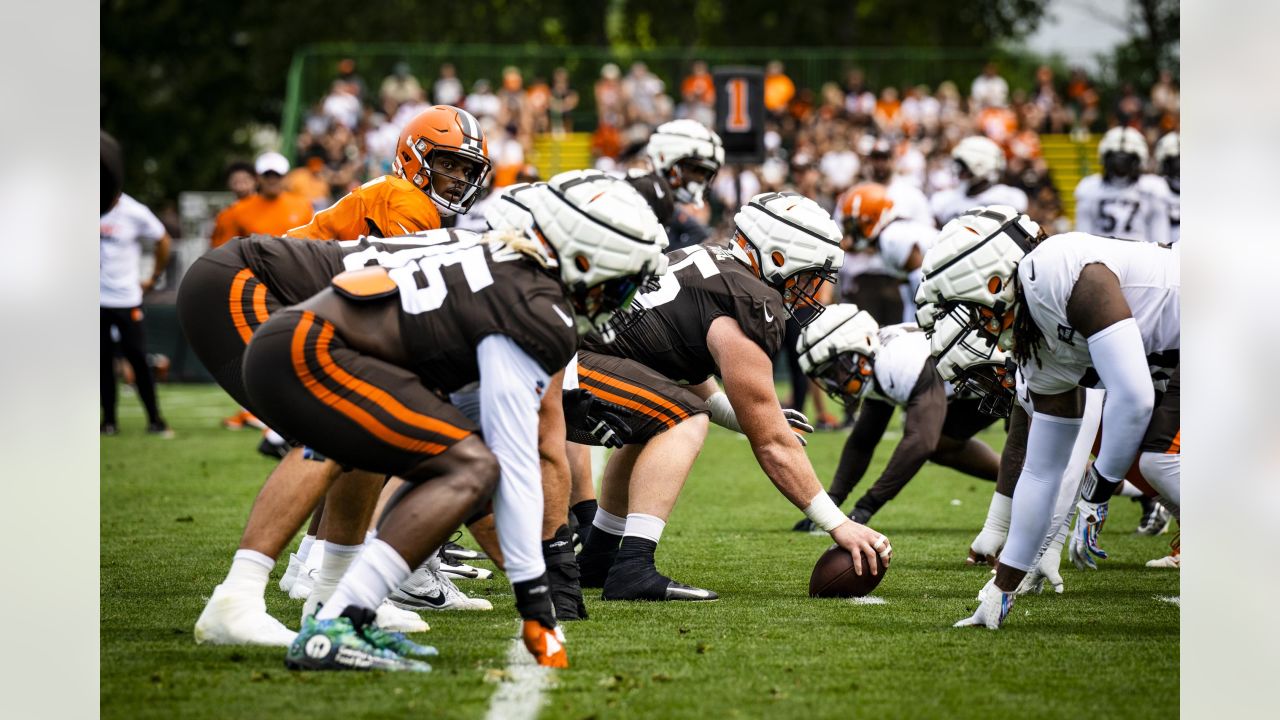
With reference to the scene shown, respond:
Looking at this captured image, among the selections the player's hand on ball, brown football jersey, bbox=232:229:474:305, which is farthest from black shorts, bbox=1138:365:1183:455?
brown football jersey, bbox=232:229:474:305

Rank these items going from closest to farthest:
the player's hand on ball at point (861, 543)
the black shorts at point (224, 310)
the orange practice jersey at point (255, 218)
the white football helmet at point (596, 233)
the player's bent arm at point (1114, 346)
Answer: the white football helmet at point (596, 233) → the player's bent arm at point (1114, 346) → the black shorts at point (224, 310) → the player's hand on ball at point (861, 543) → the orange practice jersey at point (255, 218)

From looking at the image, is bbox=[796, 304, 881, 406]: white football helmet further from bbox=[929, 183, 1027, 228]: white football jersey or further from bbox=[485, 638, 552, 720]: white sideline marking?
bbox=[929, 183, 1027, 228]: white football jersey

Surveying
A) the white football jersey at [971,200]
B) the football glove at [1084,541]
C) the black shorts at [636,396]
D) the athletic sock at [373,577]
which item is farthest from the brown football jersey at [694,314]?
the white football jersey at [971,200]

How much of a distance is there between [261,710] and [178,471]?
22.3 feet

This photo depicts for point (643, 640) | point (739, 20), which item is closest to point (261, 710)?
point (643, 640)

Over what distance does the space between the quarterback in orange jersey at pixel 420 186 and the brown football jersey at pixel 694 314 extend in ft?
2.63

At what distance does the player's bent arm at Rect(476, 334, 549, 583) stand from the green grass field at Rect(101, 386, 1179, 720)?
370 mm

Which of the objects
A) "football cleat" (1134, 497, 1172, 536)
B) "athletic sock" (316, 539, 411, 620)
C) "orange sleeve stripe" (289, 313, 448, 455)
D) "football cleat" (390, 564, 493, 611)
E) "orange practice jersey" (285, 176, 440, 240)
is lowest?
"football cleat" (1134, 497, 1172, 536)

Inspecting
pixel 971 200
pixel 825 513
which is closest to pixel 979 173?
pixel 971 200

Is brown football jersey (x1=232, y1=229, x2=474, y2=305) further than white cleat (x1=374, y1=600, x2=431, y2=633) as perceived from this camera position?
Yes

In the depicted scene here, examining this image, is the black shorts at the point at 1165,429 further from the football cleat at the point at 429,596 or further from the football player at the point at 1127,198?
the football player at the point at 1127,198

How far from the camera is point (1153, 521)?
763 cm

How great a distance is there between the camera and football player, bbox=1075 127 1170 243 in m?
11.5

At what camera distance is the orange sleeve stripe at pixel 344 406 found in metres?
4.12
